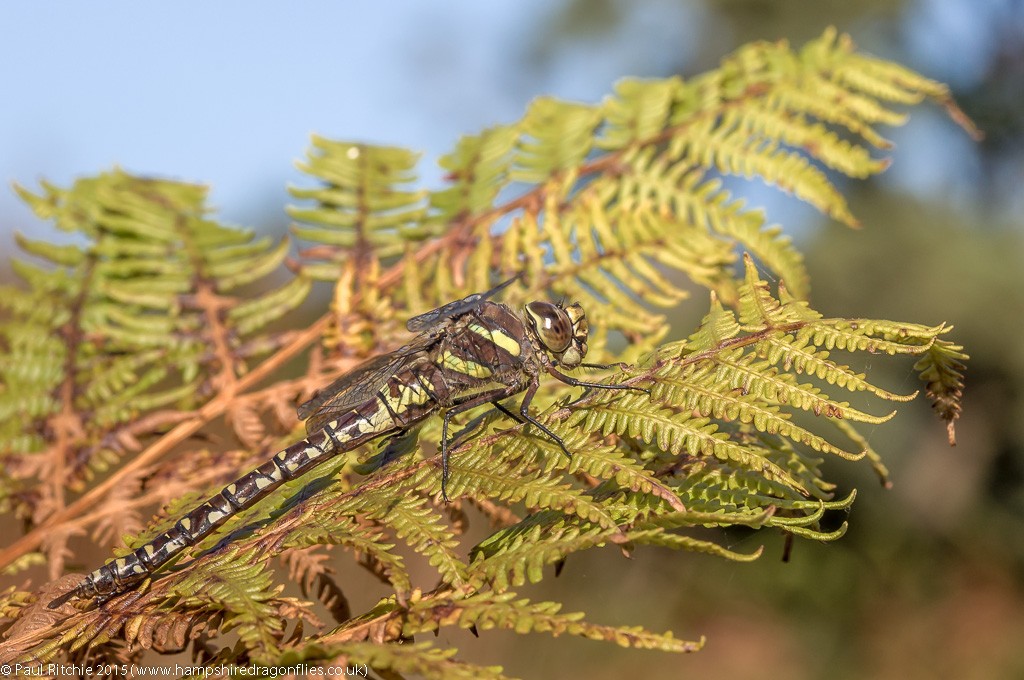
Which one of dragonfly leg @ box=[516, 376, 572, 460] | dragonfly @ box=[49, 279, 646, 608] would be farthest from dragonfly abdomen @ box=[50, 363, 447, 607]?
dragonfly leg @ box=[516, 376, 572, 460]

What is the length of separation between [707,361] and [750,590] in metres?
13.3

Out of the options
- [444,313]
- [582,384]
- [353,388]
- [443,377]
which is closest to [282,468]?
[353,388]

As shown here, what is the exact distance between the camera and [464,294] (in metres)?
2.99

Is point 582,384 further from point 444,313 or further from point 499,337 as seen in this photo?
point 444,313

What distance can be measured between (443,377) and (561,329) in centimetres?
37

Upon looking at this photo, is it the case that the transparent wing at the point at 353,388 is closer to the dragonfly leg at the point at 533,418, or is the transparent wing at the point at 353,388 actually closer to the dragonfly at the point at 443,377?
the dragonfly at the point at 443,377

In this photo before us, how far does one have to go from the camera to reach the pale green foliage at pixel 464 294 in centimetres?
197

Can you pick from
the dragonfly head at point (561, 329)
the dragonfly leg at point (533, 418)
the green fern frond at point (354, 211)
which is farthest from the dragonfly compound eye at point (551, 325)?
the green fern frond at point (354, 211)

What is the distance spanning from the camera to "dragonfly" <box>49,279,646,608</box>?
90.8 inches

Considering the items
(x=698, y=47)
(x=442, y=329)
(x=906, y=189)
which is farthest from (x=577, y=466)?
(x=698, y=47)

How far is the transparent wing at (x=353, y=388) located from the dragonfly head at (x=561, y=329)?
357 millimetres

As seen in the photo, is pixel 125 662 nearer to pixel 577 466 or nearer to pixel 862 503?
pixel 577 466

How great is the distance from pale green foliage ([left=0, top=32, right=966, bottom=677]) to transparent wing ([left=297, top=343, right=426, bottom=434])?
0.15m

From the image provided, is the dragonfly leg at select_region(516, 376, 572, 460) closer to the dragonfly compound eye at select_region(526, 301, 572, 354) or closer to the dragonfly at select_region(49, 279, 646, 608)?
the dragonfly at select_region(49, 279, 646, 608)
